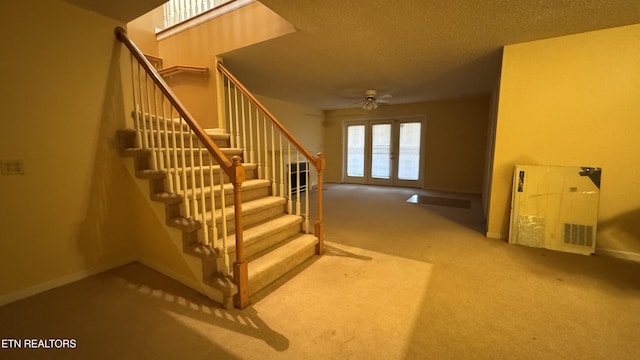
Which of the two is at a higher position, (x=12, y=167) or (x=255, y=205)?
(x=12, y=167)

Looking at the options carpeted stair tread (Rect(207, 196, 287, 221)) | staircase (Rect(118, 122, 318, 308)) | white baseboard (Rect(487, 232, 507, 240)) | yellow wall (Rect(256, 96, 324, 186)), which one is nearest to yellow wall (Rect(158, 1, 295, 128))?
staircase (Rect(118, 122, 318, 308))

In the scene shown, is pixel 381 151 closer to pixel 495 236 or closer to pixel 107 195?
pixel 495 236

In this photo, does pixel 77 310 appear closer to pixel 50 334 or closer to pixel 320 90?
pixel 50 334

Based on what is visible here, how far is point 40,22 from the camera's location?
1.81m

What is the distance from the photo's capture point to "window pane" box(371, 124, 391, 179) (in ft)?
21.7

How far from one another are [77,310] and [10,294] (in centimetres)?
57

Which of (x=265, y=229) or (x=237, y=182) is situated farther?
(x=265, y=229)

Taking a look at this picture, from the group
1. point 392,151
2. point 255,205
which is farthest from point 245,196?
point 392,151

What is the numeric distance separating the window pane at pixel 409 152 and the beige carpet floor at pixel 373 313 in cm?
395

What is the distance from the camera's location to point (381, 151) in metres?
6.72

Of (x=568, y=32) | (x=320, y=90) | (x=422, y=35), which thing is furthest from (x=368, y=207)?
(x=568, y=32)

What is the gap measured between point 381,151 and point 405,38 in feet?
14.1

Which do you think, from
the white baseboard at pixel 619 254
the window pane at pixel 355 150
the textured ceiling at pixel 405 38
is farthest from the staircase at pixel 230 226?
the window pane at pixel 355 150

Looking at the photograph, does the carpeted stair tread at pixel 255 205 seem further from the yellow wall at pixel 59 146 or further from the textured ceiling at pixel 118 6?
the textured ceiling at pixel 118 6
